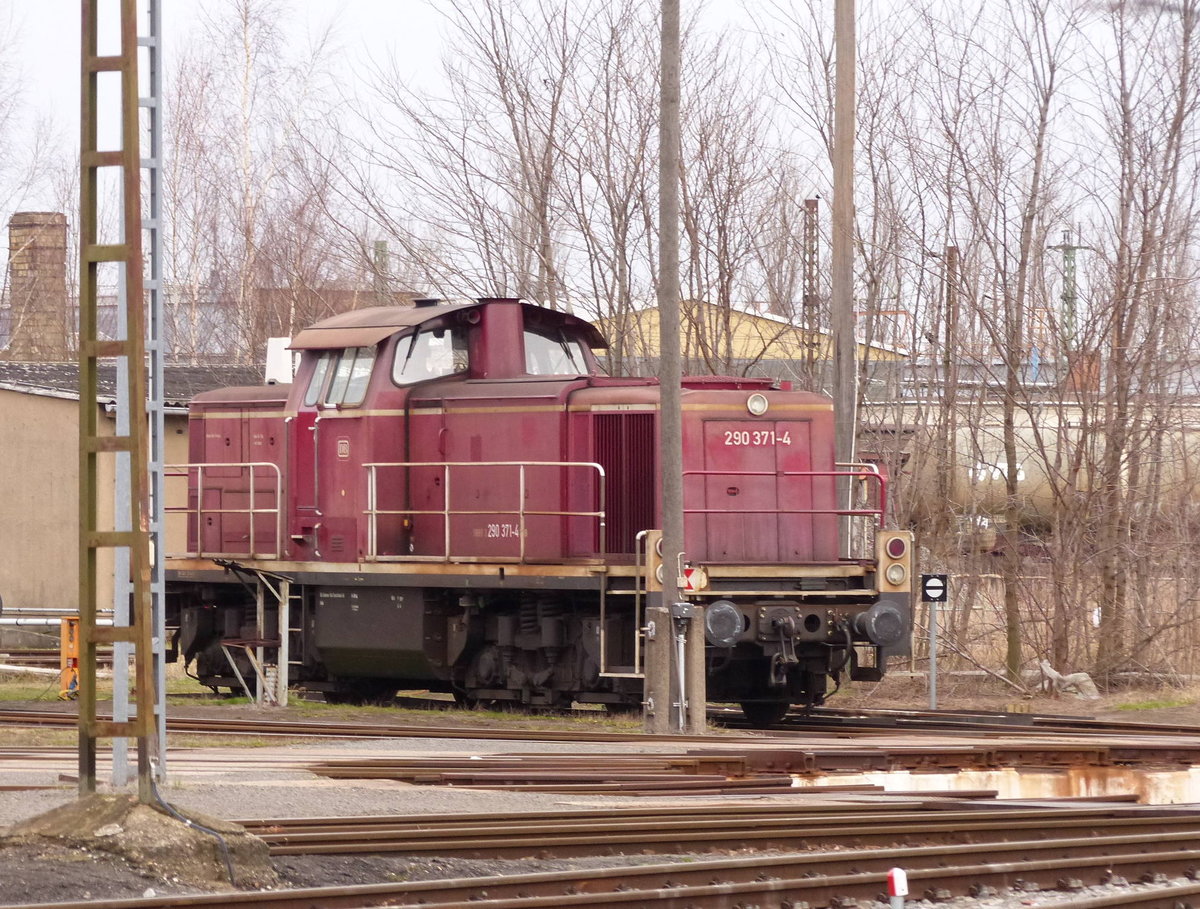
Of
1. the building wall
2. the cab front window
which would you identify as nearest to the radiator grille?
the cab front window

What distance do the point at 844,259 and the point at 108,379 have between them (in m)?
15.8

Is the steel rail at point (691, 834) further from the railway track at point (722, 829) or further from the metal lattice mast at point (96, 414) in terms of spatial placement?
the metal lattice mast at point (96, 414)

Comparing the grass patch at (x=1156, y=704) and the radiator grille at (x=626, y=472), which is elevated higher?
the radiator grille at (x=626, y=472)

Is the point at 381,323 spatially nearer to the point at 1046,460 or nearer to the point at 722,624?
the point at 722,624

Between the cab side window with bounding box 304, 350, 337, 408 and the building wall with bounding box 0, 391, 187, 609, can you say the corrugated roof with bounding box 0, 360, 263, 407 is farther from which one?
the cab side window with bounding box 304, 350, 337, 408

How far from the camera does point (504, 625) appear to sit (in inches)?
591

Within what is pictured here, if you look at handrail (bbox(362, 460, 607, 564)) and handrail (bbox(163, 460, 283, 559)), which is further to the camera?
handrail (bbox(163, 460, 283, 559))

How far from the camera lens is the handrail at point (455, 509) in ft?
46.4

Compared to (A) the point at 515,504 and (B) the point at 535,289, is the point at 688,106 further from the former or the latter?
(A) the point at 515,504

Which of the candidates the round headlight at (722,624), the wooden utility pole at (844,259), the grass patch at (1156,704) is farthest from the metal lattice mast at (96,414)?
the grass patch at (1156,704)

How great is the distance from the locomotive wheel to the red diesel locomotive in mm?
19

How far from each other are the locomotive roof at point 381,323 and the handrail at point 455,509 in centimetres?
123

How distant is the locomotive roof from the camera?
50.4 ft

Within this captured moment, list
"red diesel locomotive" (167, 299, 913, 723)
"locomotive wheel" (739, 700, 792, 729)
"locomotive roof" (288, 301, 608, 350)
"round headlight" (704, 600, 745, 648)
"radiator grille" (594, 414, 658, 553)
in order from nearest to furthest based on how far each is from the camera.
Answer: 1. "round headlight" (704, 600, 745, 648)
2. "red diesel locomotive" (167, 299, 913, 723)
3. "radiator grille" (594, 414, 658, 553)
4. "locomotive wheel" (739, 700, 792, 729)
5. "locomotive roof" (288, 301, 608, 350)
